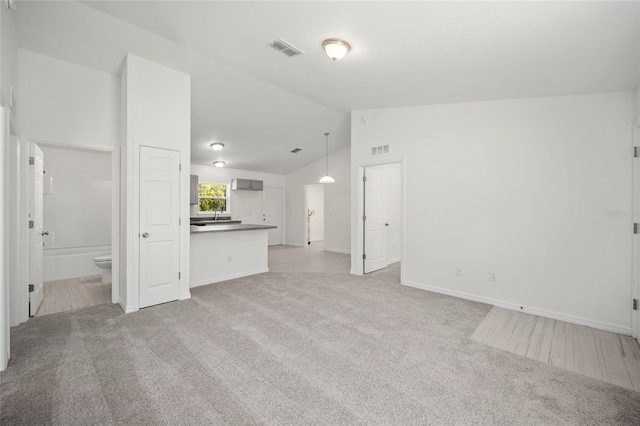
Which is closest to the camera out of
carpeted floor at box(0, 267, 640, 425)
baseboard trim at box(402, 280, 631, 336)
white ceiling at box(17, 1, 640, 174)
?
carpeted floor at box(0, 267, 640, 425)

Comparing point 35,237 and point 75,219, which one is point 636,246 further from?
point 75,219

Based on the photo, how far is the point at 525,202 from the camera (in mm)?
3508

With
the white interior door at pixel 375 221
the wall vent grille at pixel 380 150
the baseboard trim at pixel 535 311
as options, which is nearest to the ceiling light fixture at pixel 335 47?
the wall vent grille at pixel 380 150

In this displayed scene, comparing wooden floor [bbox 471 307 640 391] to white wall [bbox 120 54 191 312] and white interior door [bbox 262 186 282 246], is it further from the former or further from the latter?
white interior door [bbox 262 186 282 246]

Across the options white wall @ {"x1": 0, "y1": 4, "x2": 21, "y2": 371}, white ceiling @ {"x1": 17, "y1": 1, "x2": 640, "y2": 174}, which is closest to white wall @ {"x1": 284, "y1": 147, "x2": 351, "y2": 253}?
white ceiling @ {"x1": 17, "y1": 1, "x2": 640, "y2": 174}

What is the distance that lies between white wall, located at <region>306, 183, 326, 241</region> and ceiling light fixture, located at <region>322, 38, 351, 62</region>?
7750 millimetres

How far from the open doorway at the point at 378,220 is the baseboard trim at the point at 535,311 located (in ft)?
3.72

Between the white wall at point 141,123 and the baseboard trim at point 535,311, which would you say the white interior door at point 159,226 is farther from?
the baseboard trim at point 535,311

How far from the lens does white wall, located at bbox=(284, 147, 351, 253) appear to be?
8250 mm

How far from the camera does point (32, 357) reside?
2365 mm

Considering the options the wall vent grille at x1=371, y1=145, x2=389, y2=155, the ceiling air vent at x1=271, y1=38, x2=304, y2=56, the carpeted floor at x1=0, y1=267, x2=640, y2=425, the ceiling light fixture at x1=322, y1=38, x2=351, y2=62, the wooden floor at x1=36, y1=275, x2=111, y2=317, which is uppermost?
the ceiling air vent at x1=271, y1=38, x2=304, y2=56

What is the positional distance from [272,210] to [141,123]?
649 cm

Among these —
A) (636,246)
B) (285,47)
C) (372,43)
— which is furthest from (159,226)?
(636,246)

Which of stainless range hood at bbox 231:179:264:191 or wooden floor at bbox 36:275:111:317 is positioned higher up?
stainless range hood at bbox 231:179:264:191
